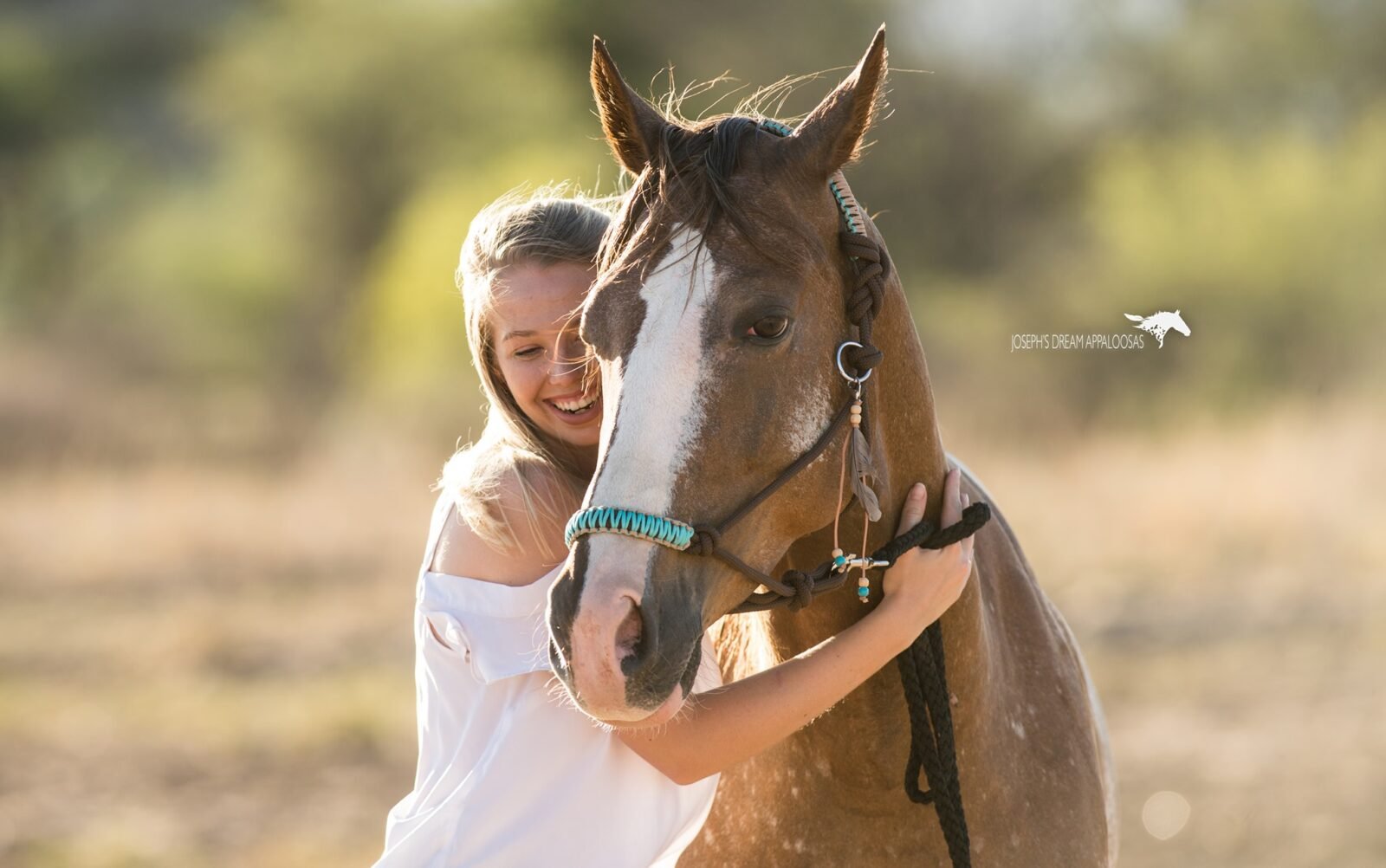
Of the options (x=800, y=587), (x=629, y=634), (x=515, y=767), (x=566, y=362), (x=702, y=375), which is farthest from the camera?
(x=566, y=362)

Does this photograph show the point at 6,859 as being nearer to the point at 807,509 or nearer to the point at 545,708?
the point at 545,708

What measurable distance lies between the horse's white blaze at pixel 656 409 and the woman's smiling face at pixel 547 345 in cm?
53

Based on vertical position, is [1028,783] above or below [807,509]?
below

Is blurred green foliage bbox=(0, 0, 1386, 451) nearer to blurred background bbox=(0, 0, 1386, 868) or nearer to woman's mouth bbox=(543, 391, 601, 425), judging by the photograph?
blurred background bbox=(0, 0, 1386, 868)

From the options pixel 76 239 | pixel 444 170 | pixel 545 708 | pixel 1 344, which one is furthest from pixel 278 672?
pixel 76 239

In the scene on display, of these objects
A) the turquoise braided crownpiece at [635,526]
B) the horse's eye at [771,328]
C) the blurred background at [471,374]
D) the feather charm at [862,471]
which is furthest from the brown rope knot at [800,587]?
the blurred background at [471,374]

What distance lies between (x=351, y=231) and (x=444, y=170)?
2453mm

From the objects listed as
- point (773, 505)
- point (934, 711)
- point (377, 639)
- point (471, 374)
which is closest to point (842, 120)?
point (773, 505)

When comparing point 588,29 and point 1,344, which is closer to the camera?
point 1,344

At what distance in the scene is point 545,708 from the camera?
237 cm

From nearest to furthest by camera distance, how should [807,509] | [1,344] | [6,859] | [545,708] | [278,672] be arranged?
[807,509] < [545,708] < [6,859] < [278,672] < [1,344]

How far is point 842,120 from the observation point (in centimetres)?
220

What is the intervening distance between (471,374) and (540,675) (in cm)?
1695

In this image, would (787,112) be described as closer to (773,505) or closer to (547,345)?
(547,345)
